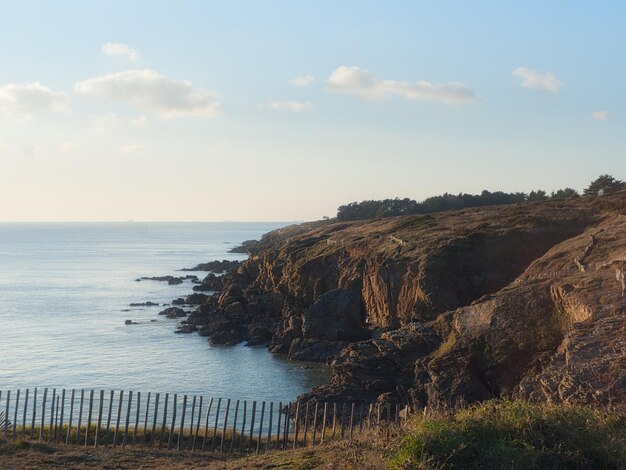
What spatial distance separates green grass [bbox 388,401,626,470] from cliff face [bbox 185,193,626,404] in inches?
362

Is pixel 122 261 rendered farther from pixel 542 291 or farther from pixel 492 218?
pixel 542 291

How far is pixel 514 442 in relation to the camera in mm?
10672

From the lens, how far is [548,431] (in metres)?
11.0

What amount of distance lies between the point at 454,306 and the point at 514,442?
3067 centimetres

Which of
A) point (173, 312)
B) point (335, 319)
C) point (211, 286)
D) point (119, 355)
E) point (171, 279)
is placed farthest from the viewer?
point (171, 279)

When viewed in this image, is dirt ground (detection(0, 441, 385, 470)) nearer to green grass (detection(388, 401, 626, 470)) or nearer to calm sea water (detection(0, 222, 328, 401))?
green grass (detection(388, 401, 626, 470))

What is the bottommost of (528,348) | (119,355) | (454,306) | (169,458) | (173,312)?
(119,355)

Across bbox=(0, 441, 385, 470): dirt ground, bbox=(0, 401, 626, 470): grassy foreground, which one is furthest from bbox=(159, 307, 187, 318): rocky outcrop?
bbox=(0, 401, 626, 470): grassy foreground

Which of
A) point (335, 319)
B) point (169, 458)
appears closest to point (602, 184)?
point (335, 319)

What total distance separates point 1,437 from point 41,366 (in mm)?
25235

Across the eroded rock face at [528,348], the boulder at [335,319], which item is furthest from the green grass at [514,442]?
the boulder at [335,319]

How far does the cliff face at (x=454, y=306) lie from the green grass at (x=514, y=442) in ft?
30.1

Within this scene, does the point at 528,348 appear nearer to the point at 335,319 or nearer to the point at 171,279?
the point at 335,319

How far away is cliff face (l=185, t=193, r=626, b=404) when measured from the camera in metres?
23.9
